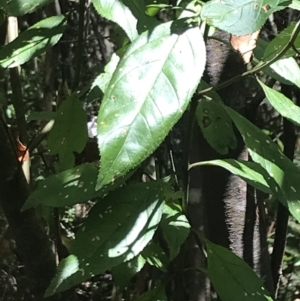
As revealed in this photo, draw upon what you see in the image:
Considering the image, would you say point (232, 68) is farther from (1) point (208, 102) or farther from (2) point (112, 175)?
(2) point (112, 175)

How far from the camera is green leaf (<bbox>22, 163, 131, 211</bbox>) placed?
2.00 ft

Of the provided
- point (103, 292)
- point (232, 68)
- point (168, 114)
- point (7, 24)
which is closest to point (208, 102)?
point (232, 68)

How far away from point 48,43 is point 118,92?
0.92 ft

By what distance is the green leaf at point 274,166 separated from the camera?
22.2 inches

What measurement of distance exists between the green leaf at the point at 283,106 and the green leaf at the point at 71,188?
0.60 feet

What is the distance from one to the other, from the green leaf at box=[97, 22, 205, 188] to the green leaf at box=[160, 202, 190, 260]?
20cm

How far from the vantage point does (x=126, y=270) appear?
2.36 ft

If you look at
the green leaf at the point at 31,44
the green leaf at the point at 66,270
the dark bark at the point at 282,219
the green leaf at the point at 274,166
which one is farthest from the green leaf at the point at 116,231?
the dark bark at the point at 282,219

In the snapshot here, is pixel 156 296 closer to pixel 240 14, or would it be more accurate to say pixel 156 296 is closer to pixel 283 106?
pixel 283 106

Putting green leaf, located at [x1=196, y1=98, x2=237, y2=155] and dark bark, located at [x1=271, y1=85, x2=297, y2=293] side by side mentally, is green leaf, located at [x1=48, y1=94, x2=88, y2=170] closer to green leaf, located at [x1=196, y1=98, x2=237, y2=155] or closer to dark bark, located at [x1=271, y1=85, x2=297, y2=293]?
green leaf, located at [x1=196, y1=98, x2=237, y2=155]

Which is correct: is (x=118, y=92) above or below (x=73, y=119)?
above

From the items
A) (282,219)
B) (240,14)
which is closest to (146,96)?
(240,14)

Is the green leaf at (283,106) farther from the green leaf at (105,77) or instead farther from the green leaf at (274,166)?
the green leaf at (105,77)

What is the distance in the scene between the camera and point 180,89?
444 millimetres
